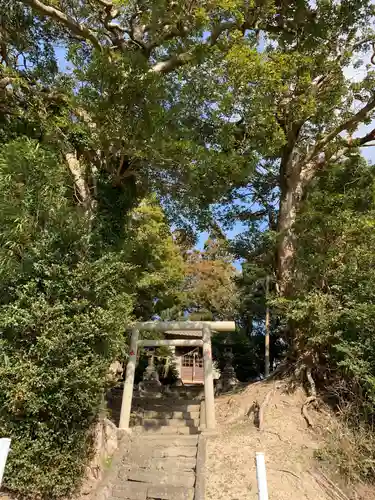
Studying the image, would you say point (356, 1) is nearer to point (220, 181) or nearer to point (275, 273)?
point (220, 181)

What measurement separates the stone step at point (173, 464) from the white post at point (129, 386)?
1295mm

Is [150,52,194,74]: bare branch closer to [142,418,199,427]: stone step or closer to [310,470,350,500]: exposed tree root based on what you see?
[310,470,350,500]: exposed tree root

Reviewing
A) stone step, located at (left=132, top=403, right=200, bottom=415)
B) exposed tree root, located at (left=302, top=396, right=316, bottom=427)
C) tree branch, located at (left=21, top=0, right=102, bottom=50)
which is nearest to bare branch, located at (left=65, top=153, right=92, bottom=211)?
tree branch, located at (left=21, top=0, right=102, bottom=50)

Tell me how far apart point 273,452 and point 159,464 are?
2037mm

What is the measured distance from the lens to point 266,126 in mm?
7617

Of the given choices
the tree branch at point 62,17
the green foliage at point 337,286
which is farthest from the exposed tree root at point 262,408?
the tree branch at point 62,17

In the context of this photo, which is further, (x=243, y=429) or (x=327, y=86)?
(x=327, y=86)

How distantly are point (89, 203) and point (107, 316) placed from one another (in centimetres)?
257

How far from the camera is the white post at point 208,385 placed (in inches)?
320

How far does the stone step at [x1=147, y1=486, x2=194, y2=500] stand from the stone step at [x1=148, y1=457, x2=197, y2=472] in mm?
468

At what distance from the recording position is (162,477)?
6.71 metres

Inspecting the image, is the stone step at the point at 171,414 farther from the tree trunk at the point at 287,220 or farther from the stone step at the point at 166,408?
the tree trunk at the point at 287,220

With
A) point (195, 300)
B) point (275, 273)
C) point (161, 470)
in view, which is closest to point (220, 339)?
point (195, 300)

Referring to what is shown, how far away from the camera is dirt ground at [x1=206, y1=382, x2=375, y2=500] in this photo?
6.01 metres
